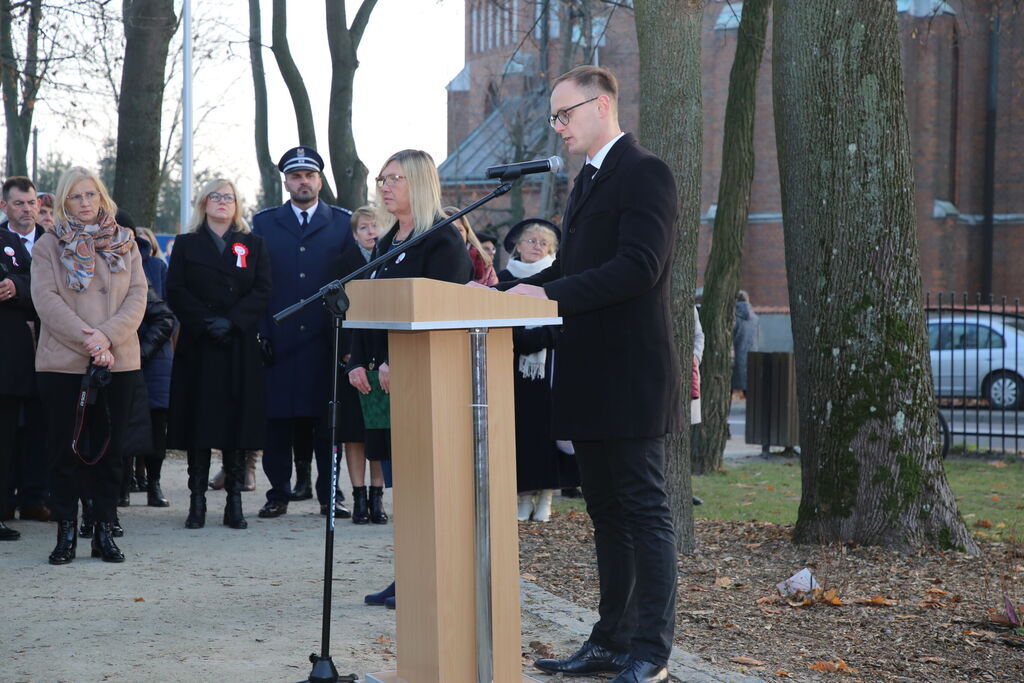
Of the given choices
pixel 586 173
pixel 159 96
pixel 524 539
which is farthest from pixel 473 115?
pixel 586 173

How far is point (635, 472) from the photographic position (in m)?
4.46

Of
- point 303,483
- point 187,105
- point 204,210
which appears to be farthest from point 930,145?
point 204,210

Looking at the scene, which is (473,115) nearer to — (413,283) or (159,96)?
(159,96)

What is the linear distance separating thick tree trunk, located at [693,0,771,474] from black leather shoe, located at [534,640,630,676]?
7.98 meters

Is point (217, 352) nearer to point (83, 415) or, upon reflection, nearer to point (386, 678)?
point (83, 415)

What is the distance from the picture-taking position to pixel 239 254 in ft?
27.2

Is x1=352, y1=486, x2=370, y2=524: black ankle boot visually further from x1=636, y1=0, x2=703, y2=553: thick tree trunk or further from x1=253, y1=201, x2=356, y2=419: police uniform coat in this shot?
x1=636, y1=0, x2=703, y2=553: thick tree trunk

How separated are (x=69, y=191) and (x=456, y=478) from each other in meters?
4.26

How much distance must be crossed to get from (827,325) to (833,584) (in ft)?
6.08

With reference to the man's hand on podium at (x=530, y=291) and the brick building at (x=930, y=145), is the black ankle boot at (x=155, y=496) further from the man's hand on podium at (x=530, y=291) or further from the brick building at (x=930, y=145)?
the brick building at (x=930, y=145)

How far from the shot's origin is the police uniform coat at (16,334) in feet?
25.1

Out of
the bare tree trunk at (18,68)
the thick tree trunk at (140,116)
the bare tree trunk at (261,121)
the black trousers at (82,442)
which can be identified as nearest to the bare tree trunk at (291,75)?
the bare tree trunk at (18,68)

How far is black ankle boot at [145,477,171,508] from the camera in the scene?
936 cm

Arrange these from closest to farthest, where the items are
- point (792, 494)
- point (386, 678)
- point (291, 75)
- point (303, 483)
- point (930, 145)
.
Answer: point (386, 678) < point (303, 483) < point (792, 494) < point (291, 75) < point (930, 145)
